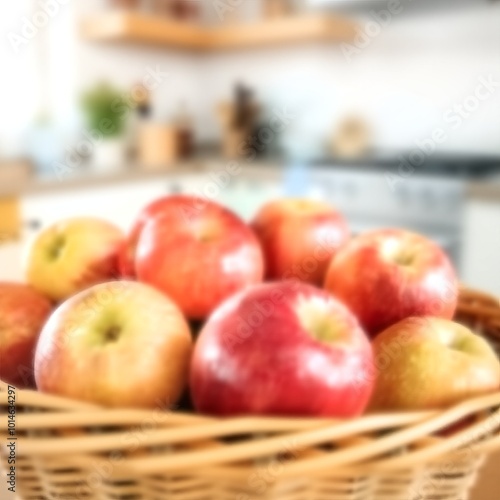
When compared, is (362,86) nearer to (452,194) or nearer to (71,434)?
(452,194)

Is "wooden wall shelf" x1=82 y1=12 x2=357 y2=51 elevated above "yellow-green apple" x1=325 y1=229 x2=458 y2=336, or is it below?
above

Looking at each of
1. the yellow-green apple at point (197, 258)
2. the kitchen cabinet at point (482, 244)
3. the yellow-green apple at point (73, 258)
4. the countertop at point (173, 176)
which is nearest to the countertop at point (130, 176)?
the countertop at point (173, 176)

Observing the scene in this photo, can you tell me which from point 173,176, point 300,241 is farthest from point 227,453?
point 173,176

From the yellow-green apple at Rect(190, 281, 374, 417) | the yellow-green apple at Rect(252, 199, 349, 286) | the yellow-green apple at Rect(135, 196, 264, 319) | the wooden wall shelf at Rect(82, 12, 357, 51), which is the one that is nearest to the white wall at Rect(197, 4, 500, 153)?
the wooden wall shelf at Rect(82, 12, 357, 51)

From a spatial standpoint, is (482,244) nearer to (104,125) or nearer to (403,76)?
(403,76)

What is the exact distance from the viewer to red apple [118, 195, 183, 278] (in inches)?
22.1

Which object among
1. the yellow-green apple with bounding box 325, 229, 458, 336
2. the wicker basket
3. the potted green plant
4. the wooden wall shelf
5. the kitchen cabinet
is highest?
the wooden wall shelf

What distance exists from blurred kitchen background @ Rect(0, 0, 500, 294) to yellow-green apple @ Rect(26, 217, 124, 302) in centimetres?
134

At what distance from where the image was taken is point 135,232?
1.89 feet

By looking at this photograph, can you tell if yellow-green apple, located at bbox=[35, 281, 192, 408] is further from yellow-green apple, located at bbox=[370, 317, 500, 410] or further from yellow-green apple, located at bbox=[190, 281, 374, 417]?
yellow-green apple, located at bbox=[370, 317, 500, 410]

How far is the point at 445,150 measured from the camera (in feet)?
8.04

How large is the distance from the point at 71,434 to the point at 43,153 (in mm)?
2122

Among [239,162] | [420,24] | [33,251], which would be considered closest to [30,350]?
[33,251]

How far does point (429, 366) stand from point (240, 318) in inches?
5.5
